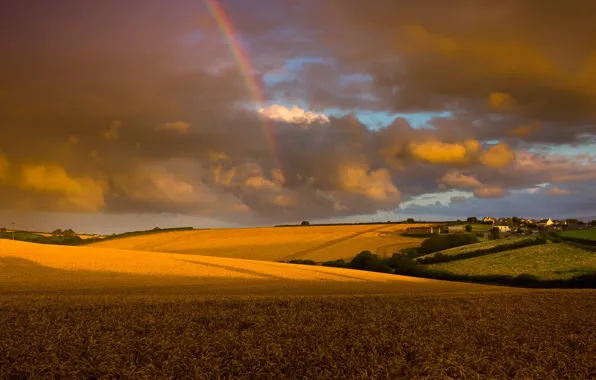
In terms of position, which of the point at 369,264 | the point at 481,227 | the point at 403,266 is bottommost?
the point at 403,266

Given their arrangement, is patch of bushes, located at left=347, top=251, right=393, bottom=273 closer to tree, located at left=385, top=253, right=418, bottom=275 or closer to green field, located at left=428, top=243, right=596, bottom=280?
tree, located at left=385, top=253, right=418, bottom=275

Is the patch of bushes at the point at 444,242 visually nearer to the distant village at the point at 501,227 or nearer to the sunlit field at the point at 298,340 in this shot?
the distant village at the point at 501,227

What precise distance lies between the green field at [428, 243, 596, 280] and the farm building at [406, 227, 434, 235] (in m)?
38.8

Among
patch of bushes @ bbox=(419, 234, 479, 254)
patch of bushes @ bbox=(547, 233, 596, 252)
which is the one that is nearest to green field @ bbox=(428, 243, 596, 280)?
patch of bushes @ bbox=(547, 233, 596, 252)

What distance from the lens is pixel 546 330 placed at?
8.58 m

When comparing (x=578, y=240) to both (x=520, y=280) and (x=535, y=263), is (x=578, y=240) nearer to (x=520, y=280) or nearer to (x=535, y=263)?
(x=535, y=263)

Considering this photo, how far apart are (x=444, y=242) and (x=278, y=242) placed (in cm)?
2934

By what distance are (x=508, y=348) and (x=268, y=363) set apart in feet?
11.1

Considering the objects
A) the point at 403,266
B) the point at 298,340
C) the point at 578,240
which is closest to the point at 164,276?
the point at 403,266

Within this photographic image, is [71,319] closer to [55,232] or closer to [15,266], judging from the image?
[15,266]

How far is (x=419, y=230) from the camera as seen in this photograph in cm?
10106

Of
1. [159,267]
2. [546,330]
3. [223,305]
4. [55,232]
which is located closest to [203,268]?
[159,267]

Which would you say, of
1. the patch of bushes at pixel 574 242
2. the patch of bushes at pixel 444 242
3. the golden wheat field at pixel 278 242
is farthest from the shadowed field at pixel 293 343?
the patch of bushes at pixel 444 242

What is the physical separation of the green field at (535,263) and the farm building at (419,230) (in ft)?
127
